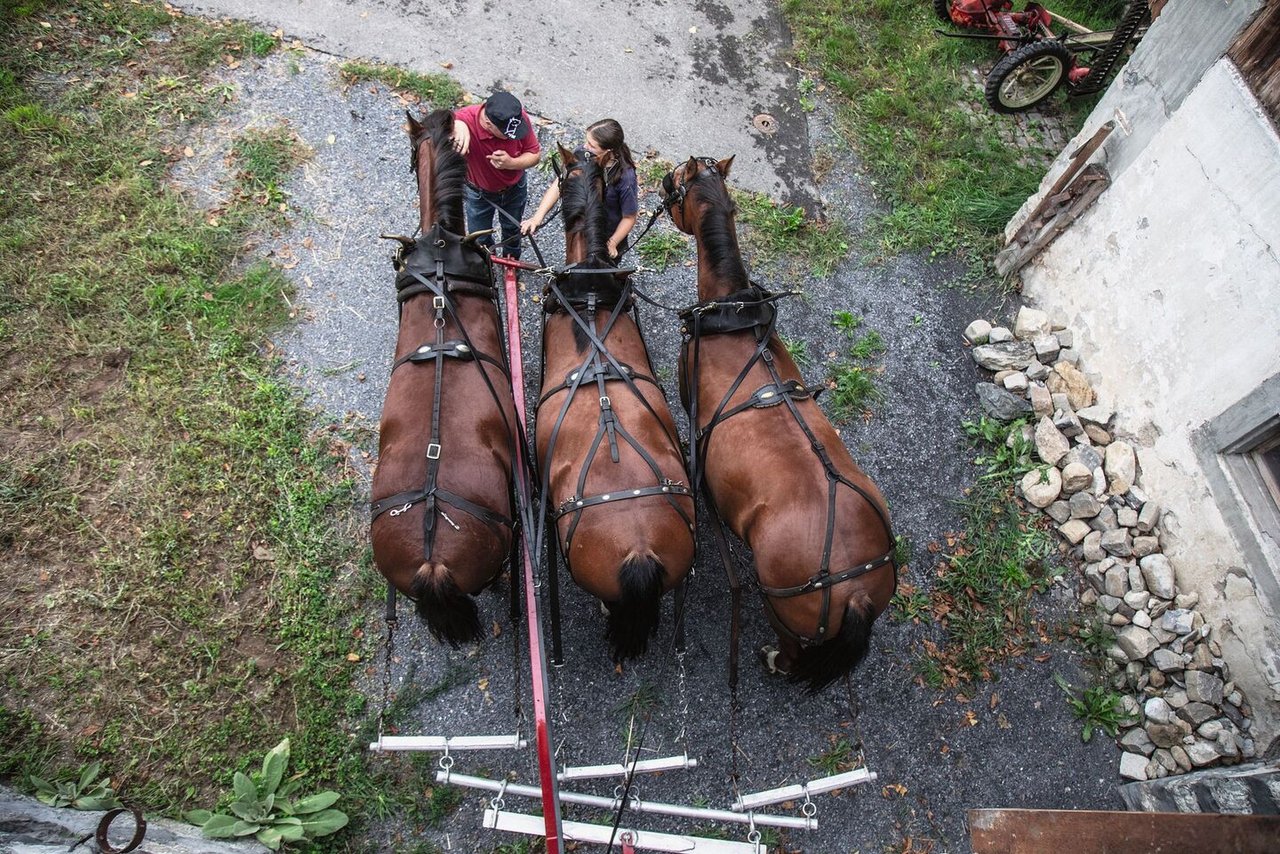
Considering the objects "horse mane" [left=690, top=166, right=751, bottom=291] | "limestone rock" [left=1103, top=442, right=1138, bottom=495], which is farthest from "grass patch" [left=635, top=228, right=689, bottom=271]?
"limestone rock" [left=1103, top=442, right=1138, bottom=495]

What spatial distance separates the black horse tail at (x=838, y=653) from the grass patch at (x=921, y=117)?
394cm

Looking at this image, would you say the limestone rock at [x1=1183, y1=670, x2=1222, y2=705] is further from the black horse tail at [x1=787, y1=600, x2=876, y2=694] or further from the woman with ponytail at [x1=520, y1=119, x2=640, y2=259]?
the woman with ponytail at [x1=520, y1=119, x2=640, y2=259]

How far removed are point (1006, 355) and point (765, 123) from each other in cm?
330

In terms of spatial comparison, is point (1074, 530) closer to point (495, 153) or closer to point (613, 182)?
point (613, 182)

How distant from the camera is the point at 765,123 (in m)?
6.85

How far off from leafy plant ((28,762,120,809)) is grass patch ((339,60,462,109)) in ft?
18.3

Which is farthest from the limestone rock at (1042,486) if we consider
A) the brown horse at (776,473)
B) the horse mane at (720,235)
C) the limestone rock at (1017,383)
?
the horse mane at (720,235)

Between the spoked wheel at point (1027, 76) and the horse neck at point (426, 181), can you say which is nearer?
the horse neck at point (426, 181)

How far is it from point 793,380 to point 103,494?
4.45 metres

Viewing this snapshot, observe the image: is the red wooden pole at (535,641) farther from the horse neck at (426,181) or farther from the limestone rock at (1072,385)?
the limestone rock at (1072,385)

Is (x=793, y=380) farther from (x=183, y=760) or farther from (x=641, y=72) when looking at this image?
(x=641, y=72)

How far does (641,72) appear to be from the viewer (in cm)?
700

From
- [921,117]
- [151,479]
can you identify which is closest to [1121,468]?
[921,117]

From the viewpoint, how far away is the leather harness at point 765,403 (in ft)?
10.9
